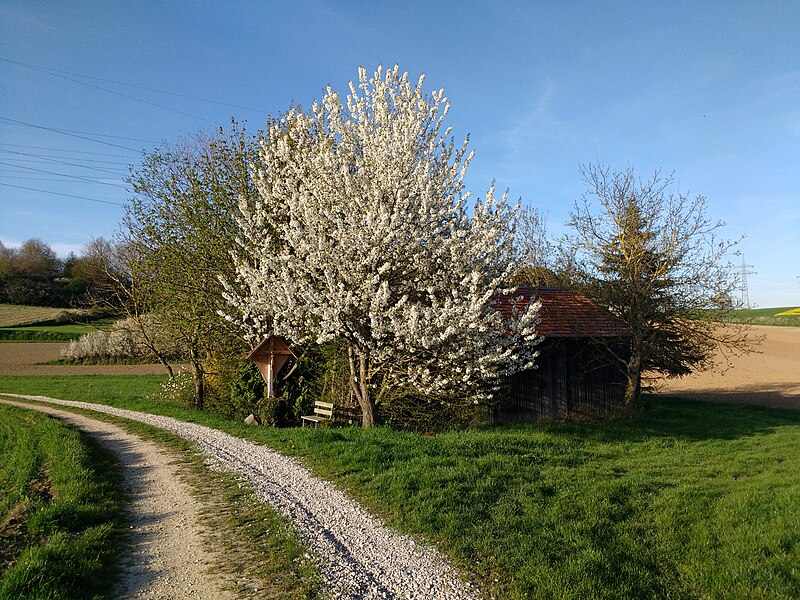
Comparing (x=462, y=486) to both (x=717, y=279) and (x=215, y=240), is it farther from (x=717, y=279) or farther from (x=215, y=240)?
(x=717, y=279)

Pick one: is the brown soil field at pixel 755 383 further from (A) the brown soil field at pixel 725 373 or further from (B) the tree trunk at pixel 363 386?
(B) the tree trunk at pixel 363 386

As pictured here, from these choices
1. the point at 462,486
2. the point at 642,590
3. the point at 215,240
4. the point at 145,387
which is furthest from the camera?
the point at 145,387

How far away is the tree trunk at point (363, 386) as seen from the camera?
13.9 metres

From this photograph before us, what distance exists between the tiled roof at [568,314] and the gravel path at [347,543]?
32.9 ft

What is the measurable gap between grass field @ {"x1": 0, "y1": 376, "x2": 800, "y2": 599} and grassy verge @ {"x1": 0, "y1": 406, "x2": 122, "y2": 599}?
10.7ft

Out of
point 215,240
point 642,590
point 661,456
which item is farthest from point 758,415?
point 215,240

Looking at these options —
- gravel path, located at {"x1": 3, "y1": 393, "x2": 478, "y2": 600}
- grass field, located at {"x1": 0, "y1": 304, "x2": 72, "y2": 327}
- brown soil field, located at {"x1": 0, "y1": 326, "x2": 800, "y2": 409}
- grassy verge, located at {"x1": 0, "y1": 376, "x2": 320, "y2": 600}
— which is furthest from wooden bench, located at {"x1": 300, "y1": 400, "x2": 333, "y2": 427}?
grass field, located at {"x1": 0, "y1": 304, "x2": 72, "y2": 327}

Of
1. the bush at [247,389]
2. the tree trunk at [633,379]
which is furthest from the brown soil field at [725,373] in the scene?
the bush at [247,389]

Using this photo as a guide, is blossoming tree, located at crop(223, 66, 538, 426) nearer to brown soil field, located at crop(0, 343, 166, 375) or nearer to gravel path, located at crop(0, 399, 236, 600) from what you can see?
gravel path, located at crop(0, 399, 236, 600)

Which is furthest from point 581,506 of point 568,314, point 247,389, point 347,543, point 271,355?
point 247,389

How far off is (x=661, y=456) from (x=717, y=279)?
26.5 feet

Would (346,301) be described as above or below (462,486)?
above

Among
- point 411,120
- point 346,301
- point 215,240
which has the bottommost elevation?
point 346,301

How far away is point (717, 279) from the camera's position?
57.7 feet
